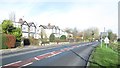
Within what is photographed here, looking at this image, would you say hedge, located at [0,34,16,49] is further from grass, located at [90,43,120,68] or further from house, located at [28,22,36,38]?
house, located at [28,22,36,38]

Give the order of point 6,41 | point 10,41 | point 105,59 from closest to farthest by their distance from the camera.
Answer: point 105,59
point 6,41
point 10,41

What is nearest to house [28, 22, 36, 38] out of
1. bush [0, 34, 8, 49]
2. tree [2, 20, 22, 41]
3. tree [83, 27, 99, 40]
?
tree [2, 20, 22, 41]

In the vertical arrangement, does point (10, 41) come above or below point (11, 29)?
below

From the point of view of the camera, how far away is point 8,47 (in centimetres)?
4322

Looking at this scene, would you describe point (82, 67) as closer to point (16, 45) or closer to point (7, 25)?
Answer: point (16, 45)

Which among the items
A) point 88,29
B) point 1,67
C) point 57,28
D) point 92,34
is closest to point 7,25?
point 1,67

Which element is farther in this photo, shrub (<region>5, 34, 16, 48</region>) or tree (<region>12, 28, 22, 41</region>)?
tree (<region>12, 28, 22, 41</region>)

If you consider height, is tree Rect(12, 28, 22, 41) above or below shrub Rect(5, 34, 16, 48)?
above

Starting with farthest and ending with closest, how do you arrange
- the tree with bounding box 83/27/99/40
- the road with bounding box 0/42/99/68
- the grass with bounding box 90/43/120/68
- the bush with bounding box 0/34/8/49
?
the tree with bounding box 83/27/99/40, the bush with bounding box 0/34/8/49, the grass with bounding box 90/43/120/68, the road with bounding box 0/42/99/68

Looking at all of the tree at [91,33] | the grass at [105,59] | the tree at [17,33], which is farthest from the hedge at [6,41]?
the tree at [91,33]

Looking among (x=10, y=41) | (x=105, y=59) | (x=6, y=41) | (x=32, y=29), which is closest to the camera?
(x=105, y=59)

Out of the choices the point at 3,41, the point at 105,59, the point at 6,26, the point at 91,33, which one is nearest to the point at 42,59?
the point at 105,59

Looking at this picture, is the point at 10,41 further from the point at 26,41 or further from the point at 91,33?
the point at 91,33

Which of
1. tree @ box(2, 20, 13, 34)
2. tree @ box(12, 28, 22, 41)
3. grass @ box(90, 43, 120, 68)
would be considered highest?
tree @ box(2, 20, 13, 34)
